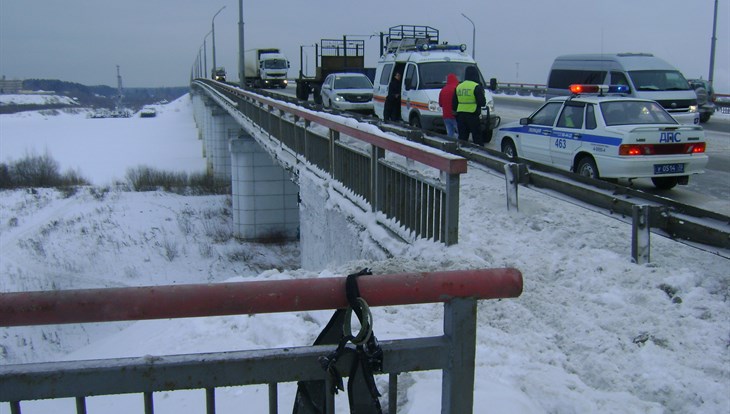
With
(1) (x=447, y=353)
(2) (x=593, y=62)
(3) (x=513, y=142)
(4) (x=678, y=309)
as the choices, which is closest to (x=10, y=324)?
(1) (x=447, y=353)

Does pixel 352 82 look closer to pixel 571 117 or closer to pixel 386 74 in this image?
pixel 386 74

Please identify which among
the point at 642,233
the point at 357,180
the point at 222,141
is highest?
the point at 357,180

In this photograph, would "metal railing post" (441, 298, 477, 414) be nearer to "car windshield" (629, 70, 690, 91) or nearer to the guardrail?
"car windshield" (629, 70, 690, 91)

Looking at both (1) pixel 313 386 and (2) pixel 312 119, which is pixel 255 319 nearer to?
(1) pixel 313 386

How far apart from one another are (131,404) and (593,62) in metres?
18.9

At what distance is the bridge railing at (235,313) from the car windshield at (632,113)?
953 cm

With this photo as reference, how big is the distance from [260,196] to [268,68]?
28581 millimetres

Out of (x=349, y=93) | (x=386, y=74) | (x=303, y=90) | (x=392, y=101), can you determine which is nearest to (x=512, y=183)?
(x=392, y=101)

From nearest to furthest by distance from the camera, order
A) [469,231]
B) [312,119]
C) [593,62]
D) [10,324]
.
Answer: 1. [10,324]
2. [469,231]
3. [312,119]
4. [593,62]

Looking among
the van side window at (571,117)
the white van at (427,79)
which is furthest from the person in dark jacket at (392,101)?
the van side window at (571,117)

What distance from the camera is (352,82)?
30188 mm

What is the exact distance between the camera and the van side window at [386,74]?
21017 millimetres

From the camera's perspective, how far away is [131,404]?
184 inches

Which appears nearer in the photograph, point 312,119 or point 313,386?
point 313,386
